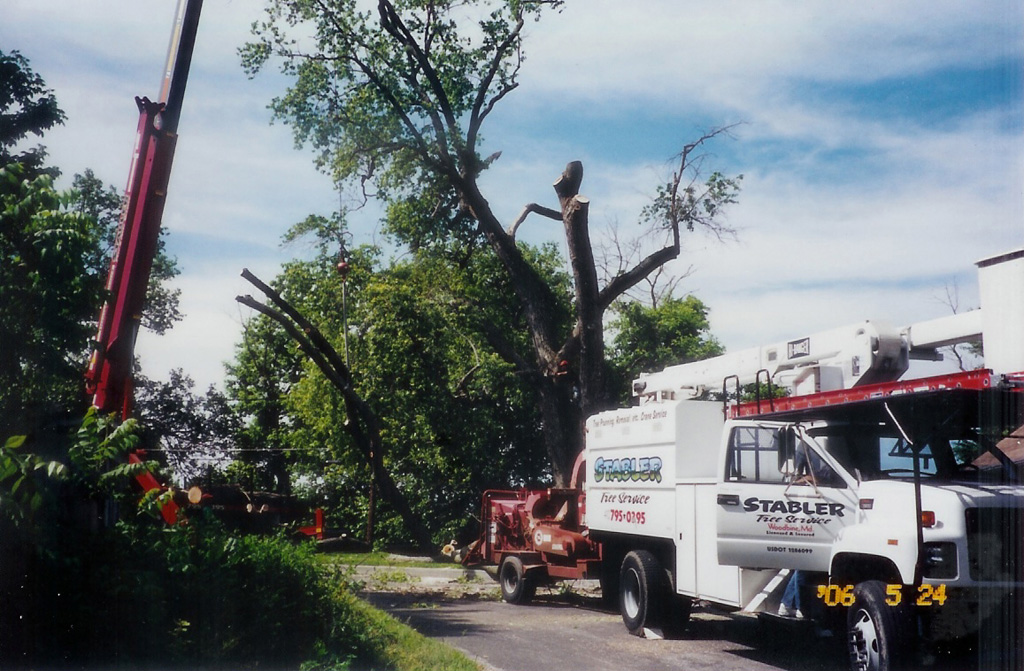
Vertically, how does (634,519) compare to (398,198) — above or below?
below

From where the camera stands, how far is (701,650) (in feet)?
36.6

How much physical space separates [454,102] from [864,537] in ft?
60.5

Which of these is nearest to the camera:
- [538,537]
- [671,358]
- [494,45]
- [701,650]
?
[701,650]

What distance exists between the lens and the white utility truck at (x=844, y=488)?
7.85 meters

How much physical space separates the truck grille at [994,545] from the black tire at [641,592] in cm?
476

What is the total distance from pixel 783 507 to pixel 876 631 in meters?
1.76

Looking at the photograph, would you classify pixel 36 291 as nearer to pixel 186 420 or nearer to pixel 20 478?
pixel 20 478

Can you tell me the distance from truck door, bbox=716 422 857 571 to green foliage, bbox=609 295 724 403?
2098cm

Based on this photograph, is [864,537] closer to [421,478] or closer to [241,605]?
[241,605]

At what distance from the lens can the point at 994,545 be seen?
7887mm

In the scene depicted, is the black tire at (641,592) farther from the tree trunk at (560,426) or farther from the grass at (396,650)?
the tree trunk at (560,426)

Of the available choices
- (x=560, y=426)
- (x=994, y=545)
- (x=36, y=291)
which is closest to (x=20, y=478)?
(x=36, y=291)

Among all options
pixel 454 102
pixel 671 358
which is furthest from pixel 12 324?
pixel 671 358

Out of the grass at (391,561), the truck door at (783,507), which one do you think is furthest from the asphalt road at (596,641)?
the grass at (391,561)
